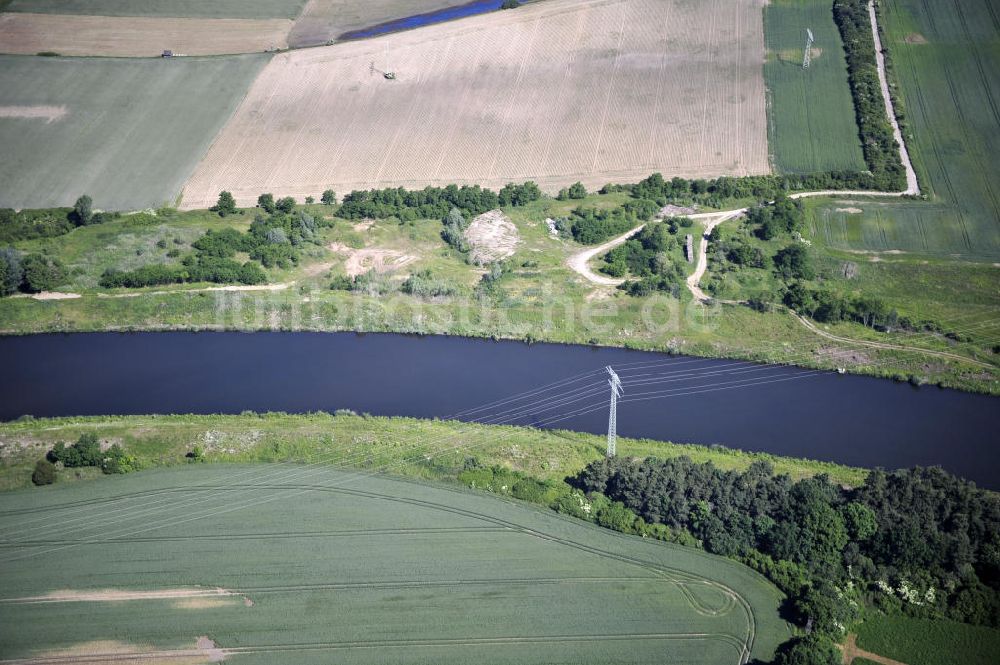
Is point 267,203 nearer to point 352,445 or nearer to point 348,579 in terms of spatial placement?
point 352,445

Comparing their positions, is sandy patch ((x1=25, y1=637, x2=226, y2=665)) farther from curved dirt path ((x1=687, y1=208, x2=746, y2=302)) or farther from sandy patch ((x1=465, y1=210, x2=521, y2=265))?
curved dirt path ((x1=687, y1=208, x2=746, y2=302))

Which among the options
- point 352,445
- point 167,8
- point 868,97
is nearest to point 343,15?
point 167,8

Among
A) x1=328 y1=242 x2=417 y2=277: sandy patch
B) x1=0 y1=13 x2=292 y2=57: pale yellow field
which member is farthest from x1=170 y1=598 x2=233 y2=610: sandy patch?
x1=0 y1=13 x2=292 y2=57: pale yellow field

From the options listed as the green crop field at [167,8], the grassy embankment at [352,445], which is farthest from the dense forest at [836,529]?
the green crop field at [167,8]

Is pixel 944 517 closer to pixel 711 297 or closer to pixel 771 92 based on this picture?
pixel 711 297

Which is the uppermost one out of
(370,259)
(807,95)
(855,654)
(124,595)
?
(807,95)

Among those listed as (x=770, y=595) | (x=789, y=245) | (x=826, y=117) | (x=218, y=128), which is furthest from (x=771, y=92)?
(x=770, y=595)

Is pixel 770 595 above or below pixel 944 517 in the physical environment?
below
